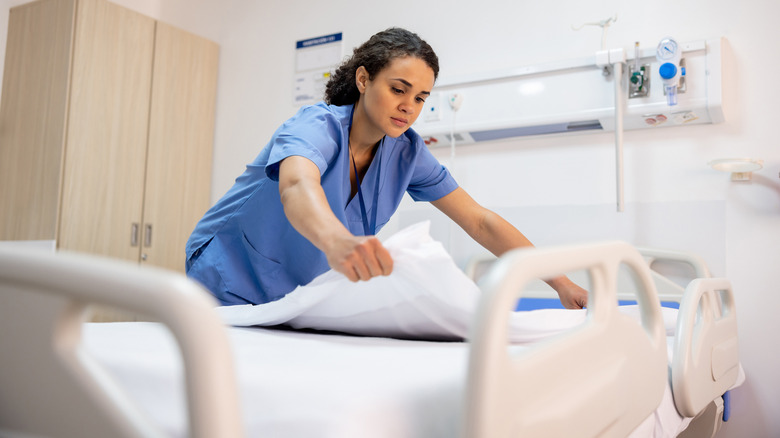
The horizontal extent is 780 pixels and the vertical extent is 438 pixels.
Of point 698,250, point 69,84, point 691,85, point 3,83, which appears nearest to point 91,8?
point 69,84

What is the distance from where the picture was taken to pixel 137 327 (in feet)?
4.08

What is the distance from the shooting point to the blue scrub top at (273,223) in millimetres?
1583

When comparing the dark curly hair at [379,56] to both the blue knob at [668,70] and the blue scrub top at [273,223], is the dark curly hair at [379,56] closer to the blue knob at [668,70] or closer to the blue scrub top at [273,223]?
the blue scrub top at [273,223]

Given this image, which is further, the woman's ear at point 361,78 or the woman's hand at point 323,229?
the woman's ear at point 361,78

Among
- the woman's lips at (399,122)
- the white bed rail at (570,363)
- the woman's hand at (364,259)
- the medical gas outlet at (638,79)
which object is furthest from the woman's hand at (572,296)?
the medical gas outlet at (638,79)

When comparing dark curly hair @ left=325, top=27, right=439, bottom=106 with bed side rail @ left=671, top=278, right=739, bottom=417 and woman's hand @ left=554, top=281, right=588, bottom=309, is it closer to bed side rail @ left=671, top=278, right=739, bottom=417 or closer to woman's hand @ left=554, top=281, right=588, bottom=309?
woman's hand @ left=554, top=281, right=588, bottom=309

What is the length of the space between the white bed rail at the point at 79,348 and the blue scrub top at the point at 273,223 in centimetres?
91

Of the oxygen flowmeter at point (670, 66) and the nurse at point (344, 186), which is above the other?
the oxygen flowmeter at point (670, 66)

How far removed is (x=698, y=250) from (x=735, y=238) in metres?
0.13

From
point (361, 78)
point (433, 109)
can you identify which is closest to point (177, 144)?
point (433, 109)

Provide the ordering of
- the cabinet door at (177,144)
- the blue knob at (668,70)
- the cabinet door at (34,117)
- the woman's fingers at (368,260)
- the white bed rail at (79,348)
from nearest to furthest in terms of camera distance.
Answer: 1. the white bed rail at (79,348)
2. the woman's fingers at (368,260)
3. the blue knob at (668,70)
4. the cabinet door at (34,117)
5. the cabinet door at (177,144)

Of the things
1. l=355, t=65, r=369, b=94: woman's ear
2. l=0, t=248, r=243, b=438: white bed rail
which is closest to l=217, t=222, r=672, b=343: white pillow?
l=0, t=248, r=243, b=438: white bed rail

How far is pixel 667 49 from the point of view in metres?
2.30

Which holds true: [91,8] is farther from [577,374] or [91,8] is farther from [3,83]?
[577,374]
